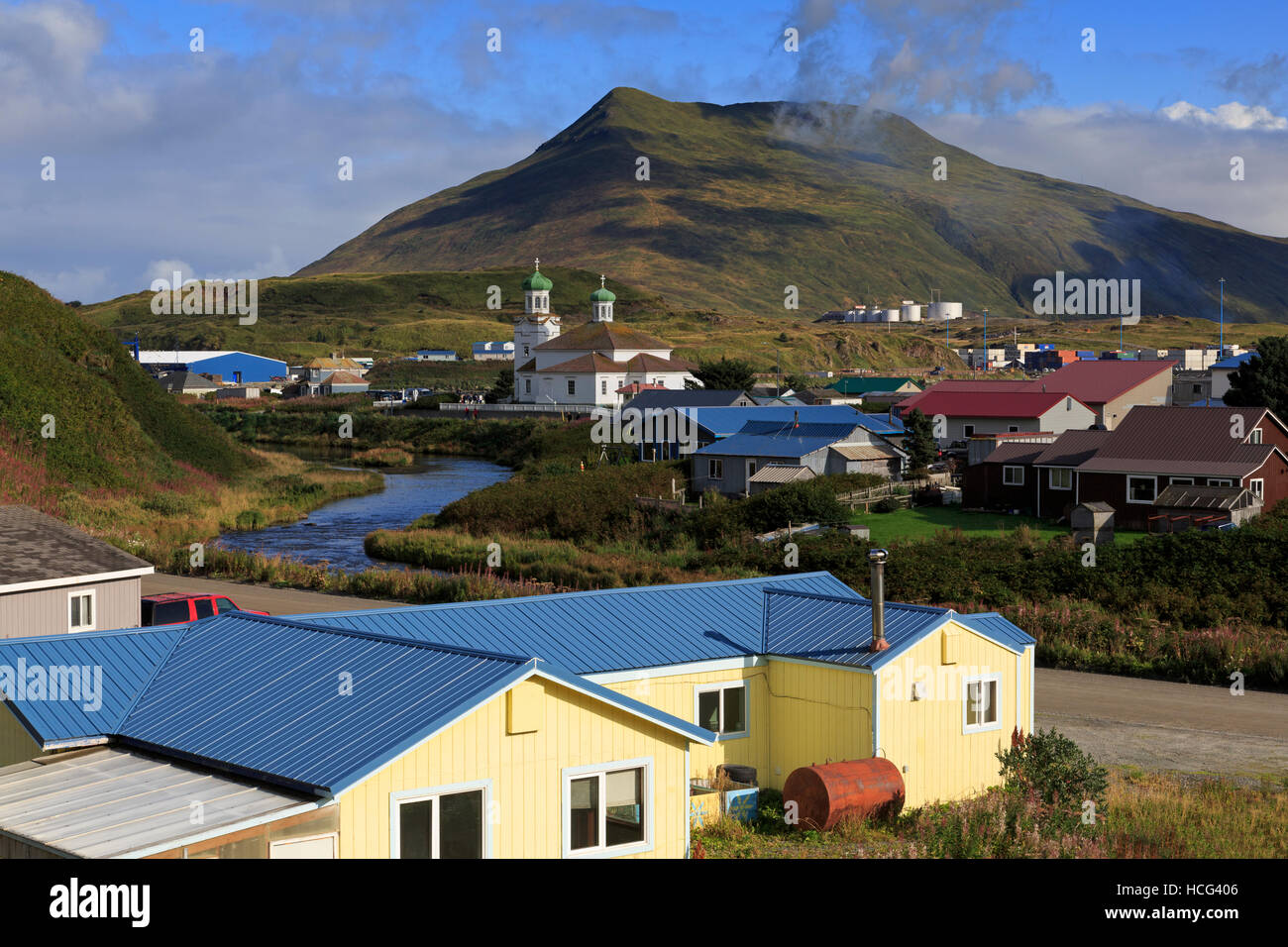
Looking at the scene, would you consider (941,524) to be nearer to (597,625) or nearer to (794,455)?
(794,455)

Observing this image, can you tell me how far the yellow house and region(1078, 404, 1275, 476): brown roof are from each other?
26049 millimetres

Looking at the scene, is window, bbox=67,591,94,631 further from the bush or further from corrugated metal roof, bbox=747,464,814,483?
corrugated metal roof, bbox=747,464,814,483

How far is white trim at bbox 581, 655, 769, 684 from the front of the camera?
59.6 feet

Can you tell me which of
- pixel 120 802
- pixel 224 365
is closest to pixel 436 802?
pixel 120 802

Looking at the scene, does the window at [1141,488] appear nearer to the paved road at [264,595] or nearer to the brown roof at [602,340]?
the paved road at [264,595]

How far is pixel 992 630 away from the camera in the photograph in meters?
20.1

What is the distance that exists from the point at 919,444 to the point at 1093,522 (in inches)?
613

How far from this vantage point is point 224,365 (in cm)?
15250

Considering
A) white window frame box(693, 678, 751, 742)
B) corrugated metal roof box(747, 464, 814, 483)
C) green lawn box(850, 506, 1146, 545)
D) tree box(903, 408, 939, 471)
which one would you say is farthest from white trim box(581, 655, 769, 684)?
tree box(903, 408, 939, 471)

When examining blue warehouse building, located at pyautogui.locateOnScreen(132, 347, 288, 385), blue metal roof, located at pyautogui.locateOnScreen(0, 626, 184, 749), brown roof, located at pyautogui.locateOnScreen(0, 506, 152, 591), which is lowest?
blue metal roof, located at pyautogui.locateOnScreen(0, 626, 184, 749)
